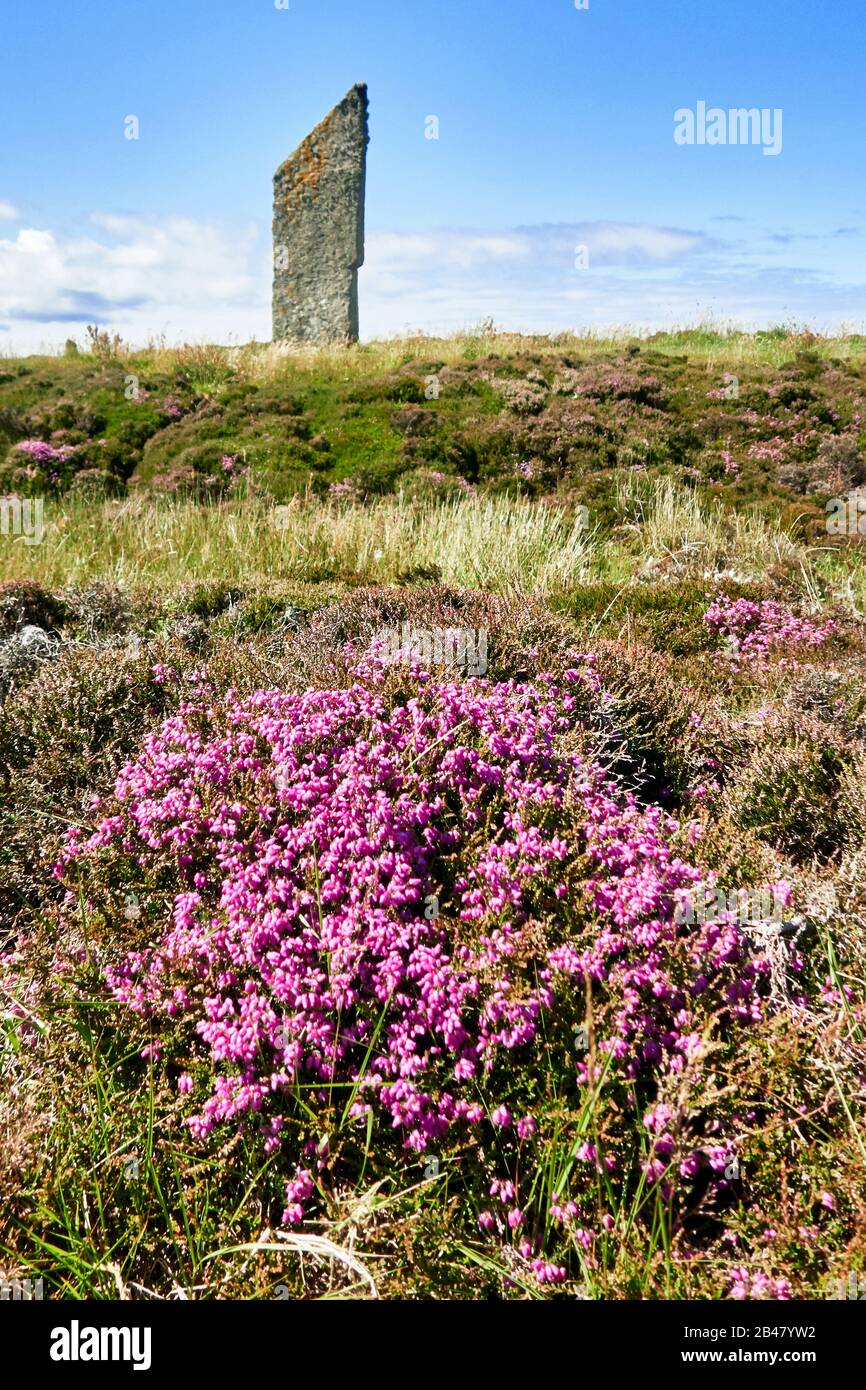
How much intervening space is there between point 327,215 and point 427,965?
26849 millimetres

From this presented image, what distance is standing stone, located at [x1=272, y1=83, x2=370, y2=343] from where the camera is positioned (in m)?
24.1

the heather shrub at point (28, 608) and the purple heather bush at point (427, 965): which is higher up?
the heather shrub at point (28, 608)

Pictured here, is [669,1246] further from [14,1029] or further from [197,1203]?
[14,1029]

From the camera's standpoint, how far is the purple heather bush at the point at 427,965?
209 cm

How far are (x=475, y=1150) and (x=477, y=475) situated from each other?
12.9 metres

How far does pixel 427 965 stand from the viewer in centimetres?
229

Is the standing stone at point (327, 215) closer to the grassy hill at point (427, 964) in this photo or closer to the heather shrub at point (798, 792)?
the grassy hill at point (427, 964)

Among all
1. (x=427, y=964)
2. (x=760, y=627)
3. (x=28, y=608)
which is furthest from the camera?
(x=760, y=627)

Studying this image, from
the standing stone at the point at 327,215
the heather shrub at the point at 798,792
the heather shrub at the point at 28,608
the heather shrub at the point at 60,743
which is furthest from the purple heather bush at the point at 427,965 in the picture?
the standing stone at the point at 327,215

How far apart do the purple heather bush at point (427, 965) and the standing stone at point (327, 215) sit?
2471 cm

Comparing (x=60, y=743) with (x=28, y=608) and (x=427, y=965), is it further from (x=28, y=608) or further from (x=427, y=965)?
(x=427, y=965)

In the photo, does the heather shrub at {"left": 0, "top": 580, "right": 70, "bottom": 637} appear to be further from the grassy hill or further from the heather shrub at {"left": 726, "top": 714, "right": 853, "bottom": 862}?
the heather shrub at {"left": 726, "top": 714, "right": 853, "bottom": 862}

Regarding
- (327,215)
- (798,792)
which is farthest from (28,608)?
(327,215)

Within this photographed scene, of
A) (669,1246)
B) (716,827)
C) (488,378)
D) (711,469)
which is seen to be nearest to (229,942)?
(669,1246)
